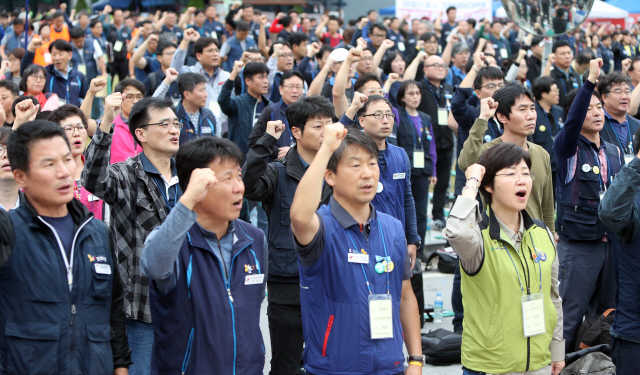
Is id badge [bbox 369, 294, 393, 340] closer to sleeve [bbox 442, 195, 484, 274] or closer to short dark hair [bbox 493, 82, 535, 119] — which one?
sleeve [bbox 442, 195, 484, 274]

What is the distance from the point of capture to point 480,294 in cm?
343

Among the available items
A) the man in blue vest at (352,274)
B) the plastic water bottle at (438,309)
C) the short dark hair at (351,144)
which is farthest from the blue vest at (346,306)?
the plastic water bottle at (438,309)

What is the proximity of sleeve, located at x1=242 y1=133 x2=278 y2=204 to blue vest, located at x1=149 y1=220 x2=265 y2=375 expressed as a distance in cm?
123

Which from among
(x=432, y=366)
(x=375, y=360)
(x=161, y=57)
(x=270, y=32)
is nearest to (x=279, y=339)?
(x=375, y=360)

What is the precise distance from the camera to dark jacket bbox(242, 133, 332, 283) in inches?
160

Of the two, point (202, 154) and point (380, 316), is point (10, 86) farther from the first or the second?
point (380, 316)

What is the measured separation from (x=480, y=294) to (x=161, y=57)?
24.0 ft

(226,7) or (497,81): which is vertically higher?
(226,7)

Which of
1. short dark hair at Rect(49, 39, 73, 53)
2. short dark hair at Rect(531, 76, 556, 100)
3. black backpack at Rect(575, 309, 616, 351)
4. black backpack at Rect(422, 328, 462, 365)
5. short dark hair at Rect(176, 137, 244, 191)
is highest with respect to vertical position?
short dark hair at Rect(49, 39, 73, 53)

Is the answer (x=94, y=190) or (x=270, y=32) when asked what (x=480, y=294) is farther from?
(x=270, y=32)

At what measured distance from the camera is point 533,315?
11.1 ft

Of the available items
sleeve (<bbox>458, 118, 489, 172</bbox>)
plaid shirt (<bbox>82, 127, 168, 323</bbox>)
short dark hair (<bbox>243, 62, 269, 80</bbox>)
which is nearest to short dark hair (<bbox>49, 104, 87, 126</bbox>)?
plaid shirt (<bbox>82, 127, 168, 323</bbox>)

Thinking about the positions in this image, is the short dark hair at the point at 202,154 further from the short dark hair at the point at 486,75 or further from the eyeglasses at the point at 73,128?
the short dark hair at the point at 486,75

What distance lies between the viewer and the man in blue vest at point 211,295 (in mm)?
2762
